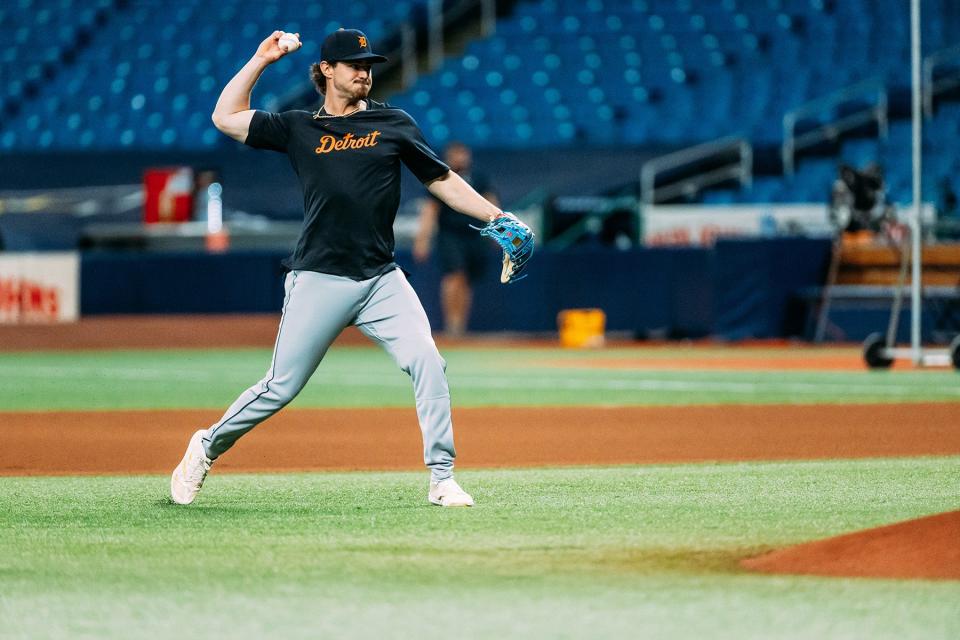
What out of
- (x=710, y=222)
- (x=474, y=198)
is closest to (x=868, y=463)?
(x=474, y=198)

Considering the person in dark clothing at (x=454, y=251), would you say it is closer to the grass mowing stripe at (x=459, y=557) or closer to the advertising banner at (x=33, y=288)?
the advertising banner at (x=33, y=288)

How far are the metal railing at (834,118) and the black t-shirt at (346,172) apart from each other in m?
19.1

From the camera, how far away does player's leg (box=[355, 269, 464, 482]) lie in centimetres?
635

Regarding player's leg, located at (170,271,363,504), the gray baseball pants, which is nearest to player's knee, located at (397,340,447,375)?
the gray baseball pants

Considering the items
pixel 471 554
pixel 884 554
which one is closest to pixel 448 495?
pixel 471 554

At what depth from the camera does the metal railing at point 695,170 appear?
24.7 m

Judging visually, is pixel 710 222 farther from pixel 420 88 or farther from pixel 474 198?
pixel 474 198

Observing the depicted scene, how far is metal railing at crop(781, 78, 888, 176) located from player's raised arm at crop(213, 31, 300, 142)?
19.2 meters

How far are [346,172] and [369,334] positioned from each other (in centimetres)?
67

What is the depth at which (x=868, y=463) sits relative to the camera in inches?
324

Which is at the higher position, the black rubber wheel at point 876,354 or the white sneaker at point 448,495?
the white sneaker at point 448,495

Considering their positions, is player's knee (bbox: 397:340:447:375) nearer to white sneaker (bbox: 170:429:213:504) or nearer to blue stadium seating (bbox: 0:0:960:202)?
white sneaker (bbox: 170:429:213:504)

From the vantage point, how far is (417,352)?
6.36m

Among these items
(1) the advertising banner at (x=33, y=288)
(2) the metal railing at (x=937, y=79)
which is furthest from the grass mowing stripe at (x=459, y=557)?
(2) the metal railing at (x=937, y=79)
